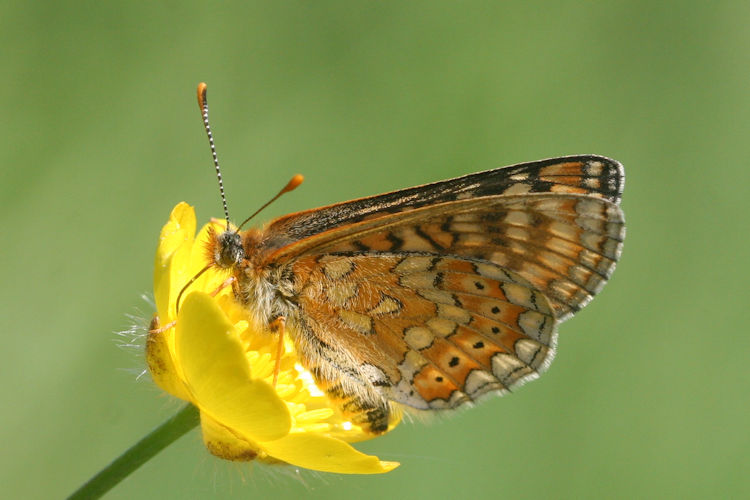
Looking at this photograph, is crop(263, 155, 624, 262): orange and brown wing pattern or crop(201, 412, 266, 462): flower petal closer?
crop(201, 412, 266, 462): flower petal

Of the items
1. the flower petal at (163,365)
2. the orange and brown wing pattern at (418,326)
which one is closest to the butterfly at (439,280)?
the orange and brown wing pattern at (418,326)

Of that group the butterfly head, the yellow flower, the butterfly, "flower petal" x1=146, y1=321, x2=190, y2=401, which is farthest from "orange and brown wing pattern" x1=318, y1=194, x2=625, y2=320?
"flower petal" x1=146, y1=321, x2=190, y2=401

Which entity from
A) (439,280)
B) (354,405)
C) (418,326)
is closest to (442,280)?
(439,280)

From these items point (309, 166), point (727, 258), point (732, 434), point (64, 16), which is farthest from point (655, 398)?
point (64, 16)

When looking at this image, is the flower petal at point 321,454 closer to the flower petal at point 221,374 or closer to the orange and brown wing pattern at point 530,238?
the flower petal at point 221,374

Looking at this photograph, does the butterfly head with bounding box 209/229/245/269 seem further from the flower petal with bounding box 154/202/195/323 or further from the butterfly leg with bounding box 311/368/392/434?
the butterfly leg with bounding box 311/368/392/434

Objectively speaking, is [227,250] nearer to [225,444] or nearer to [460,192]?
[225,444]
